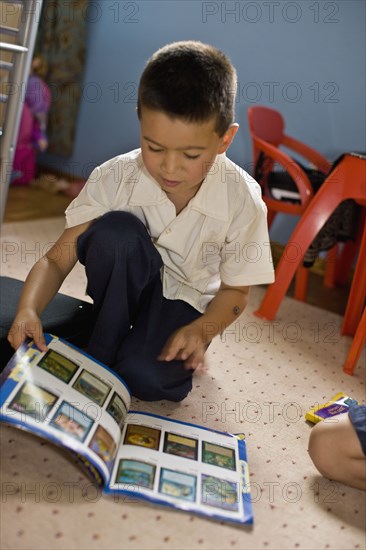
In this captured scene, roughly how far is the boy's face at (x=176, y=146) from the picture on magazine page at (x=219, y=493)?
0.45 metres

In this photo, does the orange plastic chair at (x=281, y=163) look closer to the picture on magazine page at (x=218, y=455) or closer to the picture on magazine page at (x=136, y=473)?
the picture on magazine page at (x=218, y=455)

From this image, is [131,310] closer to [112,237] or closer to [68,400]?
[112,237]

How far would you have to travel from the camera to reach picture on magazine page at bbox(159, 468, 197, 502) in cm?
87

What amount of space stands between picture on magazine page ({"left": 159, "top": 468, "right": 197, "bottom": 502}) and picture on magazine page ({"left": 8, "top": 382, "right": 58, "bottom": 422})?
0.18 meters

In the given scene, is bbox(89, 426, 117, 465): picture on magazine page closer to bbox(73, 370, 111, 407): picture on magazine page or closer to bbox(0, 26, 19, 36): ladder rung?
bbox(73, 370, 111, 407): picture on magazine page

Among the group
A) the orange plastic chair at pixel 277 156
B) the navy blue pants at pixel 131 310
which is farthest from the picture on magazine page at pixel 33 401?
the orange plastic chair at pixel 277 156

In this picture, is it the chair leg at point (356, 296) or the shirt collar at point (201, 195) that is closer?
the shirt collar at point (201, 195)

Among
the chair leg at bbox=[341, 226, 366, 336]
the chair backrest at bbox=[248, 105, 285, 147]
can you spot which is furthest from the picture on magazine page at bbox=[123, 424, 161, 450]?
the chair backrest at bbox=[248, 105, 285, 147]

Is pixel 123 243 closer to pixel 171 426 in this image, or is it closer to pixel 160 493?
pixel 171 426

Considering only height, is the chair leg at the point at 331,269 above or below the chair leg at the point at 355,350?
below

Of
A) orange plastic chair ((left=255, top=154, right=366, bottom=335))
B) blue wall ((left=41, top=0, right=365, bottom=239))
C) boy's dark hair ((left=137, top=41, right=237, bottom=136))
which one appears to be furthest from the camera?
blue wall ((left=41, top=0, right=365, bottom=239))

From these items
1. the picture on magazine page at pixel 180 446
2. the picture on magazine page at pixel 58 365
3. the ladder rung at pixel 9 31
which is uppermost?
the ladder rung at pixel 9 31

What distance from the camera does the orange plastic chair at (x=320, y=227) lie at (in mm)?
1587

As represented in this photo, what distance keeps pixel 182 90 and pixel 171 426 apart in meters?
0.51
